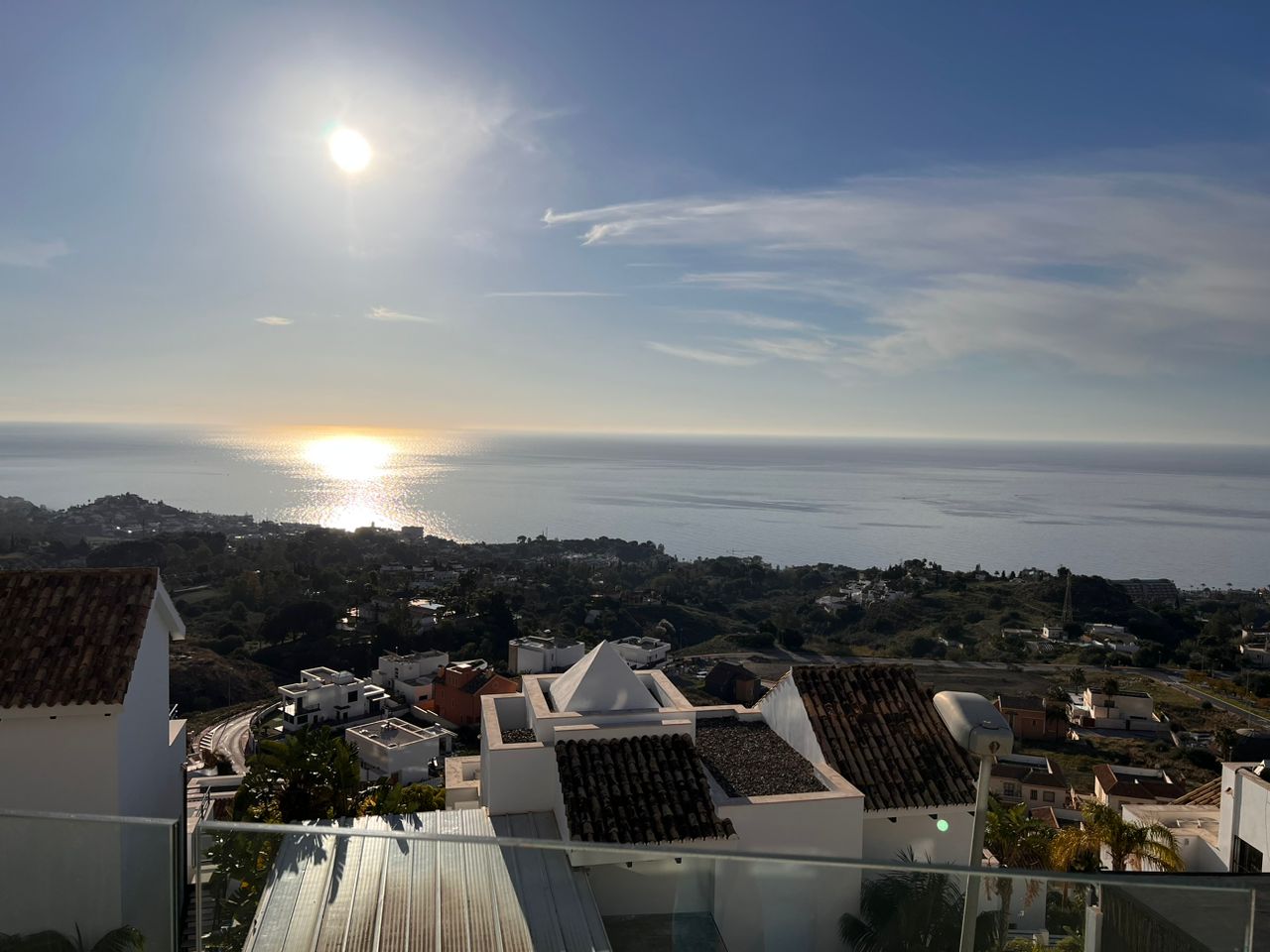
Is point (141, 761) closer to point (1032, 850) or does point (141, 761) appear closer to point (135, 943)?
point (135, 943)

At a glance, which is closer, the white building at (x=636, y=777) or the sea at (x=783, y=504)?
the white building at (x=636, y=777)

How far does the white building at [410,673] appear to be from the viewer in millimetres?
30984

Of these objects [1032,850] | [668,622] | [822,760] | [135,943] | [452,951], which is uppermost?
[135,943]

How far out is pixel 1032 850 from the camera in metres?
7.49

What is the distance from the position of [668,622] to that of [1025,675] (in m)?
18.2

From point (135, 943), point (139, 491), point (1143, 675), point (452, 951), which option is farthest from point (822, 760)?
point (139, 491)

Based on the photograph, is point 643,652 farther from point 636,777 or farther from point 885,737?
point 636,777

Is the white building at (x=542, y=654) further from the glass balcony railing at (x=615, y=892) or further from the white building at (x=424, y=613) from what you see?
the glass balcony railing at (x=615, y=892)

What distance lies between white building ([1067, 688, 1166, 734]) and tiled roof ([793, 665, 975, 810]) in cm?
2293

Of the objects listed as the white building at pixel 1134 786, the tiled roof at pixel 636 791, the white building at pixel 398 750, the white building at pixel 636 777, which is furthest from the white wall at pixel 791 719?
the white building at pixel 398 750

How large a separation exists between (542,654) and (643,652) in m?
5.00

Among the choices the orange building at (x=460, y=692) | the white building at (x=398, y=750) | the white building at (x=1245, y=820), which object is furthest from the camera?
the orange building at (x=460, y=692)

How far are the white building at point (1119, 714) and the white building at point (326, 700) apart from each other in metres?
23.6

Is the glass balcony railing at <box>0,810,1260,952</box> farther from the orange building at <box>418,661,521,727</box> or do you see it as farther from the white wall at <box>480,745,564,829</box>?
the orange building at <box>418,661,521,727</box>
